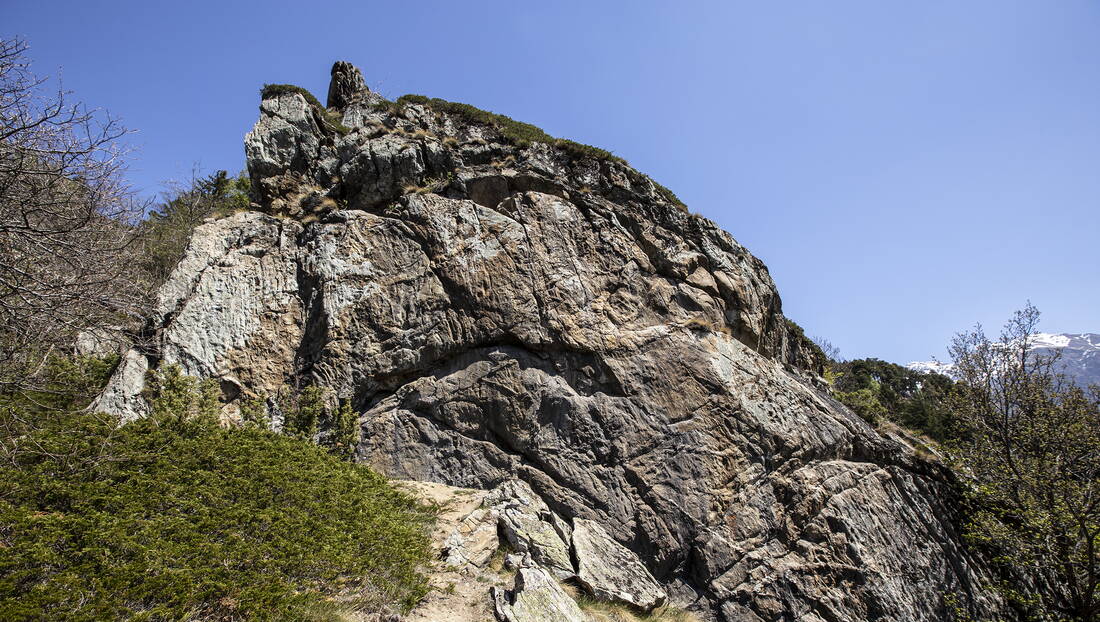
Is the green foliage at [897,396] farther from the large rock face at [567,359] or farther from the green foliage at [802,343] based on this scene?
the large rock face at [567,359]

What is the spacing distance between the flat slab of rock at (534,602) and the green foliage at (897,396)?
14191 millimetres

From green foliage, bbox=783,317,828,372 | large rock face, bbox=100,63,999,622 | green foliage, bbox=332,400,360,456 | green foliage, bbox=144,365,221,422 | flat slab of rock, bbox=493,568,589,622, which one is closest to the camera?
flat slab of rock, bbox=493,568,589,622

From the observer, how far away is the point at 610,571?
10.6m

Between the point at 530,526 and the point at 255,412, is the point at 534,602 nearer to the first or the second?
the point at 530,526

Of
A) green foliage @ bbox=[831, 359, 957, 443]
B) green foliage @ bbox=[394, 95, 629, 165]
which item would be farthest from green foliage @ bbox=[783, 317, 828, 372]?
green foliage @ bbox=[394, 95, 629, 165]

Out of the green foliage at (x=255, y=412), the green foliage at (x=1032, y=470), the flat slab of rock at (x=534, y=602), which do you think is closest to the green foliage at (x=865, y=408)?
the green foliage at (x=1032, y=470)

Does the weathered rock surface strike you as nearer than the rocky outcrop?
Yes

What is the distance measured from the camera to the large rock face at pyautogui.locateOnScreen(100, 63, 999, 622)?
11938mm

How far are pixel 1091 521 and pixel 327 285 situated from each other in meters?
20.9

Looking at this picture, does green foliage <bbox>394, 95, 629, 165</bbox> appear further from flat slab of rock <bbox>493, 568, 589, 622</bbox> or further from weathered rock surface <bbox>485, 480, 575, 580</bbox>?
flat slab of rock <bbox>493, 568, 589, 622</bbox>

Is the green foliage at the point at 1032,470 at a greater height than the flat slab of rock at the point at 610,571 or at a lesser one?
greater

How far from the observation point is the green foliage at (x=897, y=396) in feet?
59.0

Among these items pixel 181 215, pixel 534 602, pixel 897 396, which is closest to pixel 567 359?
pixel 534 602

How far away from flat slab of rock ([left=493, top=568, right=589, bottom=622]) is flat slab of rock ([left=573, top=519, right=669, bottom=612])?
1.53 meters
